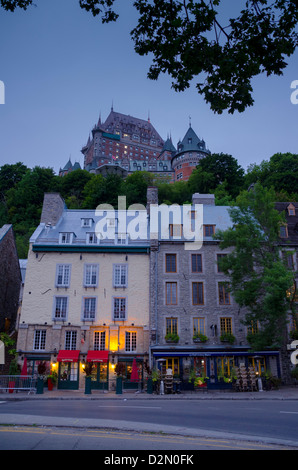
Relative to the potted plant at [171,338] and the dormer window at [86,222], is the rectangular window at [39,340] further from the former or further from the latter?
the dormer window at [86,222]

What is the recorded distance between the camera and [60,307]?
31438 mm

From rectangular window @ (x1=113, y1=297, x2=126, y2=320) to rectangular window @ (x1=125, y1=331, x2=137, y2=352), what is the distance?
1.36 m

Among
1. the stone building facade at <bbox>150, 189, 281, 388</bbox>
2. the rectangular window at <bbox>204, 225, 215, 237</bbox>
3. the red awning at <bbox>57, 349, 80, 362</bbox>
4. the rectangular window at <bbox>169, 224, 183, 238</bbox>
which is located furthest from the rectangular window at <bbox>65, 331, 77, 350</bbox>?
the rectangular window at <bbox>204, 225, 215, 237</bbox>

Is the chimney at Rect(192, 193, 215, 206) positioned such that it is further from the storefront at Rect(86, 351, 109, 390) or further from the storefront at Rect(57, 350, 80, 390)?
the storefront at Rect(57, 350, 80, 390)

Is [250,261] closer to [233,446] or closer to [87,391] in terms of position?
[87,391]

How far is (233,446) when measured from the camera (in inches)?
309

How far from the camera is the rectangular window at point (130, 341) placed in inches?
1210

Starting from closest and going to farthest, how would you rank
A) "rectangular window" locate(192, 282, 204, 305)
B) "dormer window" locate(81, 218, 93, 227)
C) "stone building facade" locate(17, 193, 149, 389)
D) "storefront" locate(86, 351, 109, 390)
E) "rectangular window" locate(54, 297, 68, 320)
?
"storefront" locate(86, 351, 109, 390)
"stone building facade" locate(17, 193, 149, 389)
"rectangular window" locate(54, 297, 68, 320)
"rectangular window" locate(192, 282, 204, 305)
"dormer window" locate(81, 218, 93, 227)

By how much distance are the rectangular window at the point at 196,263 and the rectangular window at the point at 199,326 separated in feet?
13.6

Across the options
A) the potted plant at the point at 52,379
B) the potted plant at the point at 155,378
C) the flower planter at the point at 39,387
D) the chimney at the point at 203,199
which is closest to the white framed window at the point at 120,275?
the potted plant at the point at 155,378

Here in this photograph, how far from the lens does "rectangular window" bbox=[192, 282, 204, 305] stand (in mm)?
31930

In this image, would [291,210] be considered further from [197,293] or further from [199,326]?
[199,326]

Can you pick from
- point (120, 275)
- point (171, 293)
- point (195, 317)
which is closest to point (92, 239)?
point (120, 275)

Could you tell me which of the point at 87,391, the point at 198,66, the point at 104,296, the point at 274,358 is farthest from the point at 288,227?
the point at 198,66
